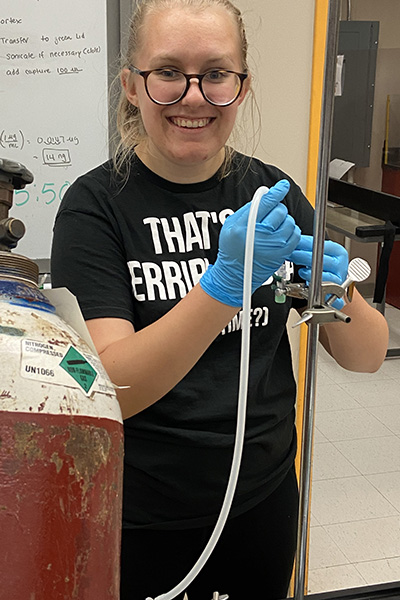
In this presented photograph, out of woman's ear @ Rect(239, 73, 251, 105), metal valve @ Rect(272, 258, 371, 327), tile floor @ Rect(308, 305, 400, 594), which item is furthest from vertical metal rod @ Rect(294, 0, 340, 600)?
tile floor @ Rect(308, 305, 400, 594)

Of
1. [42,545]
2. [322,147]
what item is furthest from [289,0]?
[42,545]

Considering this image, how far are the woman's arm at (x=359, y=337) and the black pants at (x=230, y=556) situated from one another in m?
0.26

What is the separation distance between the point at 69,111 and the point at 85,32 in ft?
0.65

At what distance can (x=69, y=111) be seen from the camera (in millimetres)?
1733

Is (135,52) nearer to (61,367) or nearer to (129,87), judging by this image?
(129,87)

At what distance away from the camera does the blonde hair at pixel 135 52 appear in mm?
1061

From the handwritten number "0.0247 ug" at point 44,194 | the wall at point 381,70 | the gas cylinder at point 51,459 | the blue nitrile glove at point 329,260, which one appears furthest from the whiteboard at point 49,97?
the wall at point 381,70

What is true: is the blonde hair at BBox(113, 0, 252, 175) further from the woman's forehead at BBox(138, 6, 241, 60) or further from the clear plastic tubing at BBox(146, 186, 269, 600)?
the clear plastic tubing at BBox(146, 186, 269, 600)

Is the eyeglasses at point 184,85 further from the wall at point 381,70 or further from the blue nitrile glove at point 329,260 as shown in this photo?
the wall at point 381,70

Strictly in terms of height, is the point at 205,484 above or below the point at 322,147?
below

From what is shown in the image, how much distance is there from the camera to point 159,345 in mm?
916

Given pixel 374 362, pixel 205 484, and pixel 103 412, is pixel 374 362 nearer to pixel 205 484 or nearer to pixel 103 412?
pixel 205 484

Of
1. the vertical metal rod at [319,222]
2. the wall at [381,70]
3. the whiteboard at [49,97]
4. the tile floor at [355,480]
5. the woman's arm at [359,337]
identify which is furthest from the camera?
the wall at [381,70]

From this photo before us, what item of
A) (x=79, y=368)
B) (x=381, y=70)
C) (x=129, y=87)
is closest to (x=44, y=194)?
(x=129, y=87)
